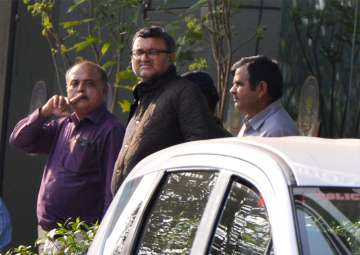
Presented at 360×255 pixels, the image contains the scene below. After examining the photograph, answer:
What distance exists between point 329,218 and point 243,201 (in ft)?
1.13

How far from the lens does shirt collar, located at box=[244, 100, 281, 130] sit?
6.07 metres

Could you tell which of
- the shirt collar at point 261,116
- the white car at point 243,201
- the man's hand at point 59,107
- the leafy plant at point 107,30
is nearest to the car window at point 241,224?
the white car at point 243,201

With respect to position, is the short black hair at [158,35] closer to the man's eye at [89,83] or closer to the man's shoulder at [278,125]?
the man's eye at [89,83]

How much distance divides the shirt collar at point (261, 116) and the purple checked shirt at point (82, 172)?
96 cm

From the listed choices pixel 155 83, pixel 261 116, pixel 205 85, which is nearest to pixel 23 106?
pixel 205 85

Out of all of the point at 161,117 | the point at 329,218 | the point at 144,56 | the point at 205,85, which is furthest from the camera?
the point at 205,85

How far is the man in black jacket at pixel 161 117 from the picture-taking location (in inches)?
237

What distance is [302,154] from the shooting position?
11.7 feet

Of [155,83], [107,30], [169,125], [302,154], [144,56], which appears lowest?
[302,154]

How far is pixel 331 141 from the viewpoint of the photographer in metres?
3.97

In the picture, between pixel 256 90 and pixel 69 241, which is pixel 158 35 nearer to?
pixel 256 90

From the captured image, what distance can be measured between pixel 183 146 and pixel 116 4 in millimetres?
4361

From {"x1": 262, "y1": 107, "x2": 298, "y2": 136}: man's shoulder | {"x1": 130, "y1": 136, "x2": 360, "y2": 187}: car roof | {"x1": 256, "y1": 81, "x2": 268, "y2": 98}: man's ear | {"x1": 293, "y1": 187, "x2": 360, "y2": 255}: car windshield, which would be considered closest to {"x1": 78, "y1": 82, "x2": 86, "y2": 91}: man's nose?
{"x1": 256, "y1": 81, "x2": 268, "y2": 98}: man's ear

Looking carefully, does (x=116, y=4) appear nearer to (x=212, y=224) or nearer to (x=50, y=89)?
(x=50, y=89)
